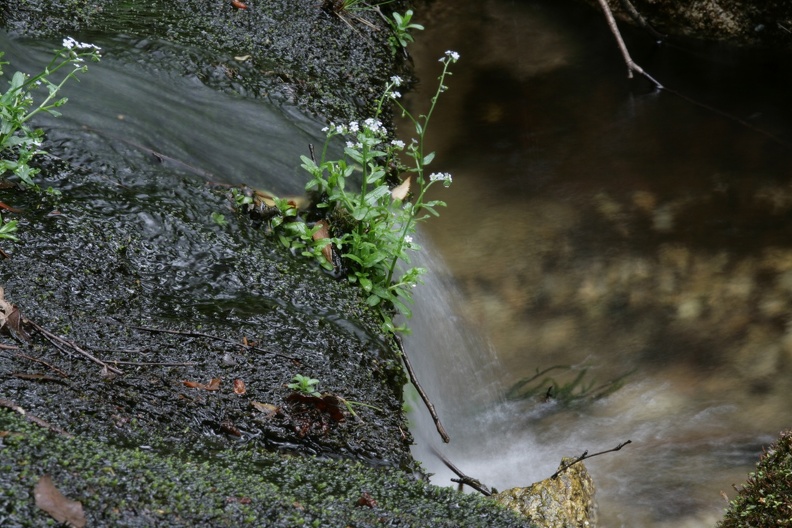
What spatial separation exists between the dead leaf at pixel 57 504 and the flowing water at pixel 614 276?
196cm

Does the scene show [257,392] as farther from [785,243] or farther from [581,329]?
[785,243]

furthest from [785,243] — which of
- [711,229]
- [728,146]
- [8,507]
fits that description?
[8,507]

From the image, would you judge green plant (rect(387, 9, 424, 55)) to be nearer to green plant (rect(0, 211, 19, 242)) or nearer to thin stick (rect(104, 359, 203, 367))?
green plant (rect(0, 211, 19, 242))

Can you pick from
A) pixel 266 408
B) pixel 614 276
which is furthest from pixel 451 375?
pixel 266 408

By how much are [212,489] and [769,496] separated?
5.93 ft

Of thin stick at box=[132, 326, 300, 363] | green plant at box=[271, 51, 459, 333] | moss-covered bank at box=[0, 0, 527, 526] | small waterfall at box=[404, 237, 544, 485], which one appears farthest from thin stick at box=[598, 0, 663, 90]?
thin stick at box=[132, 326, 300, 363]

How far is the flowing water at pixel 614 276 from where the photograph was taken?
3.93 meters

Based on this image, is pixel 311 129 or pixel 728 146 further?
pixel 728 146

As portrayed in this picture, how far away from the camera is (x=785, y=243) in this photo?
4895mm

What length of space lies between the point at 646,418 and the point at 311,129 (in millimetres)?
2494

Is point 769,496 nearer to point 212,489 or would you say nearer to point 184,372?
point 212,489

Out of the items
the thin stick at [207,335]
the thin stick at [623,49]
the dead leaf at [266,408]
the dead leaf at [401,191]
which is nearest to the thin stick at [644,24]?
the thin stick at [623,49]

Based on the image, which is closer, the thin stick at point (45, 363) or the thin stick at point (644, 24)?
the thin stick at point (45, 363)

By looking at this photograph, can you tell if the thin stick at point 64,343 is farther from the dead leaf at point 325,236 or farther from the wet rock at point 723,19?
the wet rock at point 723,19
